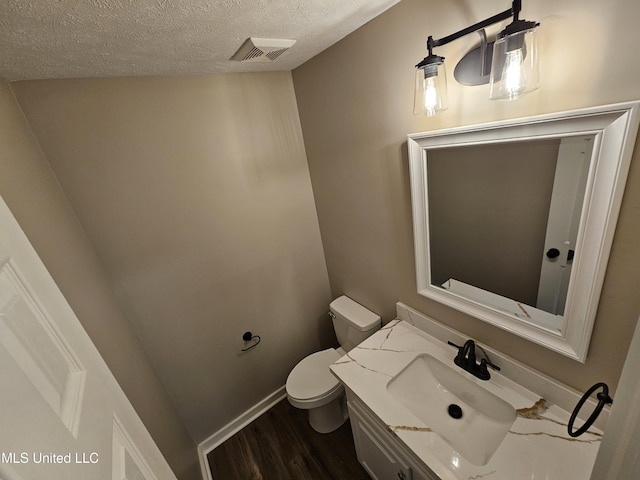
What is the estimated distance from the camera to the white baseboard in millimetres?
1845

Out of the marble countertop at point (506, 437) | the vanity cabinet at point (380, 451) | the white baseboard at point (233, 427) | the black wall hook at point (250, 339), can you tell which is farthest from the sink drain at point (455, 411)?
the white baseboard at point (233, 427)

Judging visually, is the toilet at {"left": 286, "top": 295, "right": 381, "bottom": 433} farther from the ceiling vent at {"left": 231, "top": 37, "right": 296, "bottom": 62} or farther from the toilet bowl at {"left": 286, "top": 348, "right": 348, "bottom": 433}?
the ceiling vent at {"left": 231, "top": 37, "right": 296, "bottom": 62}

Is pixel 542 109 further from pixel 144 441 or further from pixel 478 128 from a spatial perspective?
pixel 144 441

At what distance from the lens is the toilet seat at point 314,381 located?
171cm

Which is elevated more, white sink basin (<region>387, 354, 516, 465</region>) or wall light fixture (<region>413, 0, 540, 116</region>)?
wall light fixture (<region>413, 0, 540, 116</region>)

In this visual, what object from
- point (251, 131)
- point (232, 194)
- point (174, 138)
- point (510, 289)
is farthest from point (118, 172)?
point (510, 289)

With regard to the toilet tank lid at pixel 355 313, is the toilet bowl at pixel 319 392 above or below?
below

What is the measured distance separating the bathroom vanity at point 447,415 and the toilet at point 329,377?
0.30 metres

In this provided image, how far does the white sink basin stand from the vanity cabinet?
0.14 metres

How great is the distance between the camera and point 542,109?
2.71 ft

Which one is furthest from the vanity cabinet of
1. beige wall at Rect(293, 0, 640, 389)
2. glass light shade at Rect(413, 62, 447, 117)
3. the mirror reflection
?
glass light shade at Rect(413, 62, 447, 117)

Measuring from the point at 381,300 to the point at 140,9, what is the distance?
166 cm

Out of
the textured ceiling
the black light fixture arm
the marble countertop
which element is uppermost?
the textured ceiling

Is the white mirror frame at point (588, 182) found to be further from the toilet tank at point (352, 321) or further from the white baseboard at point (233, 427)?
the white baseboard at point (233, 427)
